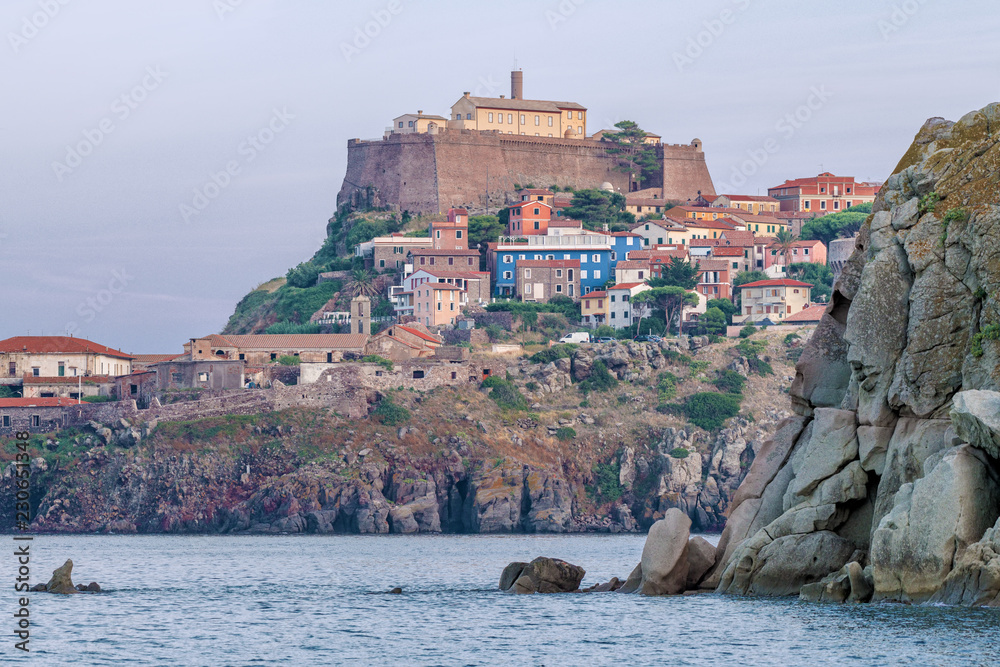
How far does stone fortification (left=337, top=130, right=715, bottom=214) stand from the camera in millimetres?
132625

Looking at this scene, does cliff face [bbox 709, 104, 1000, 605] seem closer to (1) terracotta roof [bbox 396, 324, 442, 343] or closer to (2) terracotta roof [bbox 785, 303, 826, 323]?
(1) terracotta roof [bbox 396, 324, 442, 343]

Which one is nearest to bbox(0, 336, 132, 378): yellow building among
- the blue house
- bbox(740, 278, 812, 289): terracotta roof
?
the blue house

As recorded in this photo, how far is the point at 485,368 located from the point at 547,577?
192 ft

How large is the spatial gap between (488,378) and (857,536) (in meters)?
65.9

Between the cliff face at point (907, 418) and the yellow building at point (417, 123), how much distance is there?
96140mm

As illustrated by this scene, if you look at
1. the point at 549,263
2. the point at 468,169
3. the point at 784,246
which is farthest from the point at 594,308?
the point at 468,169

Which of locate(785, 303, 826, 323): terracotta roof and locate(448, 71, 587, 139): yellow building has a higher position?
locate(448, 71, 587, 139): yellow building

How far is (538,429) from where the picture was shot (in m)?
→ 101

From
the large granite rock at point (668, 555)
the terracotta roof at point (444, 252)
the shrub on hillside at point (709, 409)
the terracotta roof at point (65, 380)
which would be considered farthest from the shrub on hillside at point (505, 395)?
the large granite rock at point (668, 555)

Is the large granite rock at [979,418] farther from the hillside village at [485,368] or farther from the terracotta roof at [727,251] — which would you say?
the terracotta roof at [727,251]

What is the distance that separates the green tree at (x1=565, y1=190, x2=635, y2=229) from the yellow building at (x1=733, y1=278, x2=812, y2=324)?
1677cm

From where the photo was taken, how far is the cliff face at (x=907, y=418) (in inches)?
1377

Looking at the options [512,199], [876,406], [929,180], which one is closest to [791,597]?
[876,406]

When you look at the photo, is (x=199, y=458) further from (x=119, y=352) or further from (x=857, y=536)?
(x=857, y=536)
